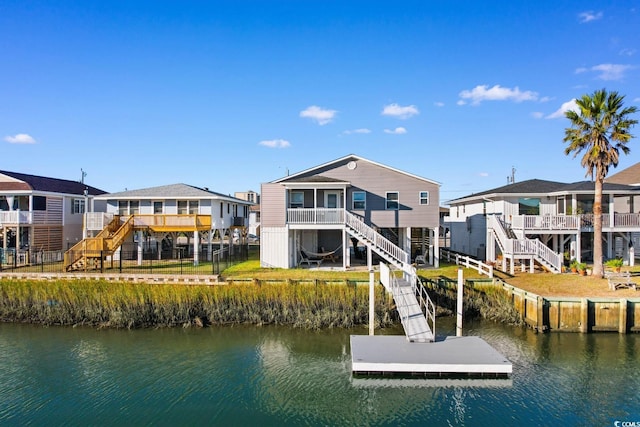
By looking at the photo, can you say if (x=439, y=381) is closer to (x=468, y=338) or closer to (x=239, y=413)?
(x=468, y=338)

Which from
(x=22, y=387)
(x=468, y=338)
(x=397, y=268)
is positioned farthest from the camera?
(x=397, y=268)

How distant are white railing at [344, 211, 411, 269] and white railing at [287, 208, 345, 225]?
1.82ft

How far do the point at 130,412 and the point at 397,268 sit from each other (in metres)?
16.2

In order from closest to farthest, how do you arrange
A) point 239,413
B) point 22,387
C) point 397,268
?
point 239,413 → point 22,387 → point 397,268

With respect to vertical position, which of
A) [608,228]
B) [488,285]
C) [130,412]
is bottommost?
[130,412]

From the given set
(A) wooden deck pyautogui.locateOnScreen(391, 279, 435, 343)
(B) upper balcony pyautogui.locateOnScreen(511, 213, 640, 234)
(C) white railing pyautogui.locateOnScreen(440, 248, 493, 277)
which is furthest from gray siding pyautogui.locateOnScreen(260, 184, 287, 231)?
(B) upper balcony pyautogui.locateOnScreen(511, 213, 640, 234)

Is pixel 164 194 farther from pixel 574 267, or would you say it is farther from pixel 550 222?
pixel 574 267

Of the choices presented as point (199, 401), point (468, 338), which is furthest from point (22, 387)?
point (468, 338)

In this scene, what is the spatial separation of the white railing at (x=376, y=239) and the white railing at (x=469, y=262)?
13.0ft

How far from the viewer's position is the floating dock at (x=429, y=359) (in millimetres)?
13133

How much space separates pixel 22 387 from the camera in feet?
42.1

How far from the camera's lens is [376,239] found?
23.4 meters

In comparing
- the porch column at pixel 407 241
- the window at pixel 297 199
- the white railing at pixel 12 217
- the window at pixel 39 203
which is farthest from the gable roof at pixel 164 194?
the porch column at pixel 407 241

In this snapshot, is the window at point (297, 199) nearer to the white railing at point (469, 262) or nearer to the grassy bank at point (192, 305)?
the grassy bank at point (192, 305)
